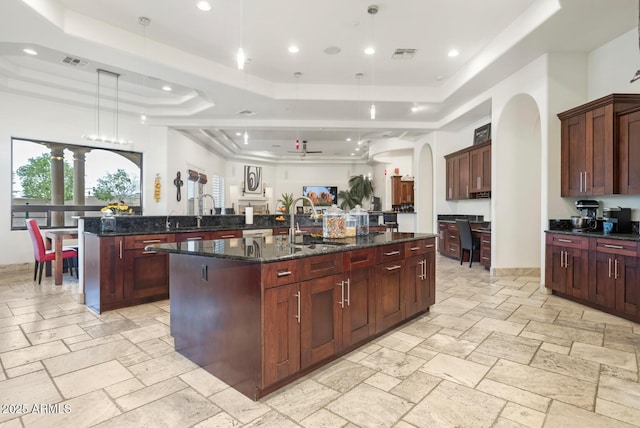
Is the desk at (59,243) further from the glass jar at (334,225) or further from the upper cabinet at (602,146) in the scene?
the upper cabinet at (602,146)

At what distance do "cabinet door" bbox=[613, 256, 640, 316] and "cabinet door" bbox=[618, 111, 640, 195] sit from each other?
2.79ft

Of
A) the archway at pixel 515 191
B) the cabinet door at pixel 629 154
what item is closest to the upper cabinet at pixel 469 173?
the archway at pixel 515 191

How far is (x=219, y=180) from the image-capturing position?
11859 millimetres

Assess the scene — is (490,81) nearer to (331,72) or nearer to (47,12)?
(331,72)

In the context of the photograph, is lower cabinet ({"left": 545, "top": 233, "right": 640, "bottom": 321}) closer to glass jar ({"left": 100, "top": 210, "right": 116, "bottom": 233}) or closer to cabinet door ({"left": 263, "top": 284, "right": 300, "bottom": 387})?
cabinet door ({"left": 263, "top": 284, "right": 300, "bottom": 387})

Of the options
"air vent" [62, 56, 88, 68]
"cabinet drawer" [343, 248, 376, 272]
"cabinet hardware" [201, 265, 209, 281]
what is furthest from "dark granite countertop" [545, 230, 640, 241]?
"air vent" [62, 56, 88, 68]

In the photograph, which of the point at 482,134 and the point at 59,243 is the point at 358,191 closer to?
the point at 482,134

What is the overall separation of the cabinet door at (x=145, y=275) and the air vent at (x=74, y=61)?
3.14 meters

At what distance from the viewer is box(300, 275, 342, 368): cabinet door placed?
2201 mm

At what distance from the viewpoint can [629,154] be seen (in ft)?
12.3

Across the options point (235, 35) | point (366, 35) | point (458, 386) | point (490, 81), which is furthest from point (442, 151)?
point (458, 386)

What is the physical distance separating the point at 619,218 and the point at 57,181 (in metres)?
9.28

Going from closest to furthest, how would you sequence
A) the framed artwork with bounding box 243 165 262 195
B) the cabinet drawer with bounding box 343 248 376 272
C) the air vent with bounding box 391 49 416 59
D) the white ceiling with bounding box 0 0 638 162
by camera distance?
1. the cabinet drawer with bounding box 343 248 376 272
2. the white ceiling with bounding box 0 0 638 162
3. the air vent with bounding box 391 49 416 59
4. the framed artwork with bounding box 243 165 262 195

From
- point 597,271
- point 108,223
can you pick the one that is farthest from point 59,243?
point 597,271
